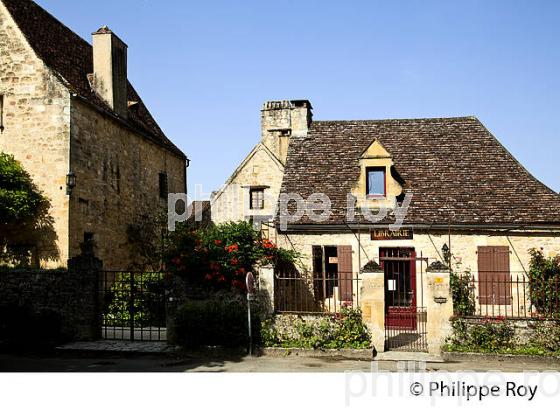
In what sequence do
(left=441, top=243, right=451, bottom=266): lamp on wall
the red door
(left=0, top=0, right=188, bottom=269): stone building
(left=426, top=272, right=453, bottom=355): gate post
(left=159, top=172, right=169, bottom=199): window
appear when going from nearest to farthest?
(left=426, top=272, right=453, bottom=355): gate post
(left=441, top=243, right=451, bottom=266): lamp on wall
the red door
(left=0, top=0, right=188, bottom=269): stone building
(left=159, top=172, right=169, bottom=199): window

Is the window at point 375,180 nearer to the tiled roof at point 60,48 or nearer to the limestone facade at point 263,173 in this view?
the limestone facade at point 263,173

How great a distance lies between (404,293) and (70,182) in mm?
11019

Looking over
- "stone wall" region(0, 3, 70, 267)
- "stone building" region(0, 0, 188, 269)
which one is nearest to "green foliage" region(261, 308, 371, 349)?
"stone building" region(0, 0, 188, 269)

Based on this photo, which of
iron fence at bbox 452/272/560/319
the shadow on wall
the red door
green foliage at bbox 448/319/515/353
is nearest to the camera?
green foliage at bbox 448/319/515/353

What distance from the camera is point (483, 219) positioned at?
59.4ft

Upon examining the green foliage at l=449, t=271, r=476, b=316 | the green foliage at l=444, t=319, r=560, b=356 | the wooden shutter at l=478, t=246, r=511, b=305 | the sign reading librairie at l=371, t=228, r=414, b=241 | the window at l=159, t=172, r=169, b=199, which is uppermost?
the window at l=159, t=172, r=169, b=199

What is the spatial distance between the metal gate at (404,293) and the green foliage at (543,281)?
3038 mm

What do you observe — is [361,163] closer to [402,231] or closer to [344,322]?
[402,231]

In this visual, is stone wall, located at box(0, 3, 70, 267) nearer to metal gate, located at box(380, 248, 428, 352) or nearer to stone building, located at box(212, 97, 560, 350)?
stone building, located at box(212, 97, 560, 350)

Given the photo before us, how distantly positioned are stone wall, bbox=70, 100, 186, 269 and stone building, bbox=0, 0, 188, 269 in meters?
0.04

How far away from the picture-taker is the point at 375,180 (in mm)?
19328

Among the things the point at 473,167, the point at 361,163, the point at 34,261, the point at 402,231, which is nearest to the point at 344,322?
the point at 402,231

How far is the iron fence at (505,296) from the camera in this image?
15508 millimetres

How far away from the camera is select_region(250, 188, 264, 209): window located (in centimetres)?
2633
